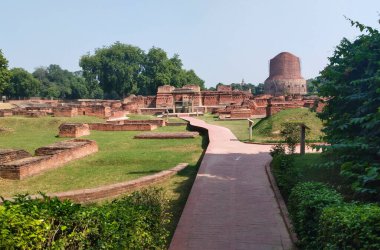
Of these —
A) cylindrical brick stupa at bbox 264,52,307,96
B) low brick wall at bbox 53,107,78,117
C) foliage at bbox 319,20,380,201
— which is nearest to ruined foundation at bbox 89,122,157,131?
low brick wall at bbox 53,107,78,117

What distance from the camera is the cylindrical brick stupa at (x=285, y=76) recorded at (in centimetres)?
5322

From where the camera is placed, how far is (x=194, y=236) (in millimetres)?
4172

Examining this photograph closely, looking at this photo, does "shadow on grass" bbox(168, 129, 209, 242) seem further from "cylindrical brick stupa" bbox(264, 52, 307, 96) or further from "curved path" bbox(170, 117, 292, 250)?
"cylindrical brick stupa" bbox(264, 52, 307, 96)

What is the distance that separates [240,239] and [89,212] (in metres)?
1.88

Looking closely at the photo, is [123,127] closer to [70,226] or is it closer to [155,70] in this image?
[70,226]

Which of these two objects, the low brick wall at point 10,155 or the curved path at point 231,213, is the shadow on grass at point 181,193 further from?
the low brick wall at point 10,155

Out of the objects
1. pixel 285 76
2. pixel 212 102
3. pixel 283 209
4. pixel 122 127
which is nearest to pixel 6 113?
pixel 122 127

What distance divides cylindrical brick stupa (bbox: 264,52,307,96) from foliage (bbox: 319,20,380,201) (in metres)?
47.8

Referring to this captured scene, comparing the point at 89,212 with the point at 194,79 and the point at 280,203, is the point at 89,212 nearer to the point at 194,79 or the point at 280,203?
the point at 280,203

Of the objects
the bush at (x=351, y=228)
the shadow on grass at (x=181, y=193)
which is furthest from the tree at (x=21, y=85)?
the bush at (x=351, y=228)

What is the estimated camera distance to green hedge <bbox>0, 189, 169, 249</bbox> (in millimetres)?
2561

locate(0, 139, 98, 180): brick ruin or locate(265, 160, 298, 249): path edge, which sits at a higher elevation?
locate(0, 139, 98, 180): brick ruin

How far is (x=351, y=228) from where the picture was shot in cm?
260

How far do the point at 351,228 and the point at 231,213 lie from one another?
2.49 m
